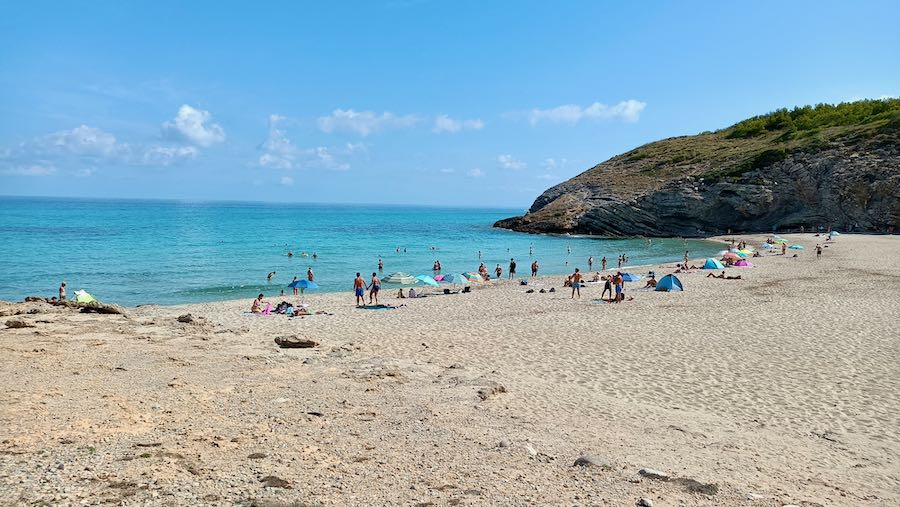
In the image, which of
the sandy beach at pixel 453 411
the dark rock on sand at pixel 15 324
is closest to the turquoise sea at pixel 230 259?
the dark rock on sand at pixel 15 324

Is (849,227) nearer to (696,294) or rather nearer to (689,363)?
(696,294)

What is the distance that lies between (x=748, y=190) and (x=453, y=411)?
2622 inches

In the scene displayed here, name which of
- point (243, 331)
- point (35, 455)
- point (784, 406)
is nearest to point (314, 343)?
point (243, 331)

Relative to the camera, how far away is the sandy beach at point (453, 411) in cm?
682

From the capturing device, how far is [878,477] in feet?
25.9

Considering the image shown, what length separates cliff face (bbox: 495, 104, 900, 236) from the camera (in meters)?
59.9

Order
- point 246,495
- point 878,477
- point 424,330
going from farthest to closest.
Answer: point 424,330 < point 878,477 < point 246,495

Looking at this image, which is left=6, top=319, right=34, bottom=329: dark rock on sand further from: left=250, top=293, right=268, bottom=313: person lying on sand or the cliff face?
the cliff face

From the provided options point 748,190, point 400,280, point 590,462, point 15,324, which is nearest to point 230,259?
point 400,280

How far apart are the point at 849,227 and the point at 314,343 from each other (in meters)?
64.0

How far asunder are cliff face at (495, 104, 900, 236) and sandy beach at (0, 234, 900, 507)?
4913cm

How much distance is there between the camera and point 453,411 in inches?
392

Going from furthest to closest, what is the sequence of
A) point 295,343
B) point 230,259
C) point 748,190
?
1. point 748,190
2. point 230,259
3. point 295,343

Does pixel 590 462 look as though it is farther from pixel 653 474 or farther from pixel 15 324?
pixel 15 324
